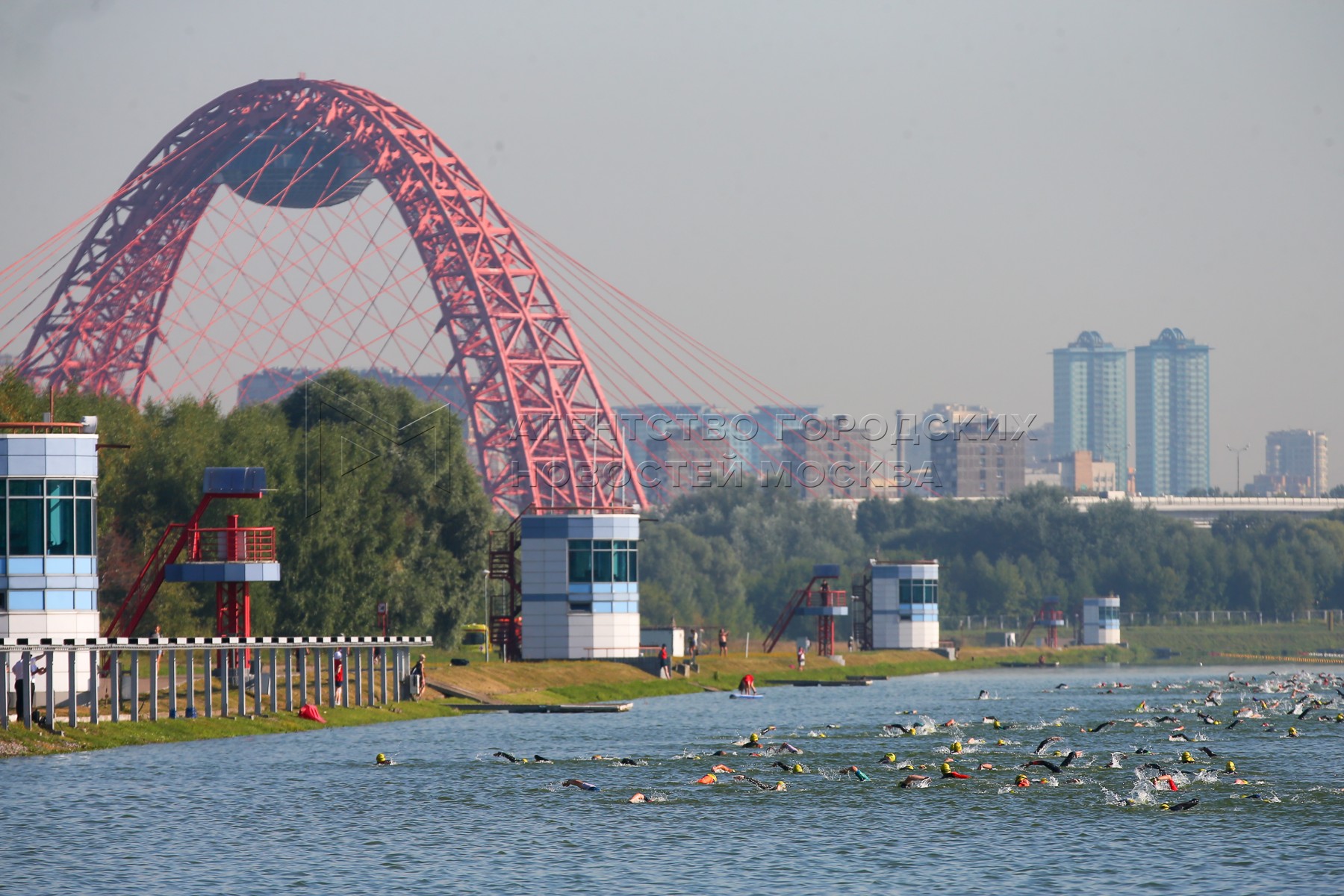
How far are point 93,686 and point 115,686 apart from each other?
8.17 ft

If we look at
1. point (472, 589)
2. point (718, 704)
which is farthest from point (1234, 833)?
point (472, 589)

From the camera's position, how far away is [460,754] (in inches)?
2248

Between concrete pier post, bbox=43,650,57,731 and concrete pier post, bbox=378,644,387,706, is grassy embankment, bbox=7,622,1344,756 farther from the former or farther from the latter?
concrete pier post, bbox=378,644,387,706

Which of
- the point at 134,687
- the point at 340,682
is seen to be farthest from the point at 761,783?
the point at 340,682

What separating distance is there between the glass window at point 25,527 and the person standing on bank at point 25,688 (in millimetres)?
4113

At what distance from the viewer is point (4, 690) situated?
54.2 m

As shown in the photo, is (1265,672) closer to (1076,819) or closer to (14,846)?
(1076,819)

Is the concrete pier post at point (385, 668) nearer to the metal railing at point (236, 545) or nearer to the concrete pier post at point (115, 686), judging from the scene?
the metal railing at point (236, 545)

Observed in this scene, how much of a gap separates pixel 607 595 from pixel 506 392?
127 ft

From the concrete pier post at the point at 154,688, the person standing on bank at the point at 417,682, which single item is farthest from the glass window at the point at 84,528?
the person standing on bank at the point at 417,682

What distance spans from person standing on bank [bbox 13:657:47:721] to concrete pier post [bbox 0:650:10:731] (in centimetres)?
41

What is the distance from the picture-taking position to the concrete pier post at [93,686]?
Answer: 2268 inches

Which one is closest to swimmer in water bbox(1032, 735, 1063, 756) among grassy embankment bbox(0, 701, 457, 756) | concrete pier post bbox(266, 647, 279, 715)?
grassy embankment bbox(0, 701, 457, 756)

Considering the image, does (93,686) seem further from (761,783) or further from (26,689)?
(761,783)
